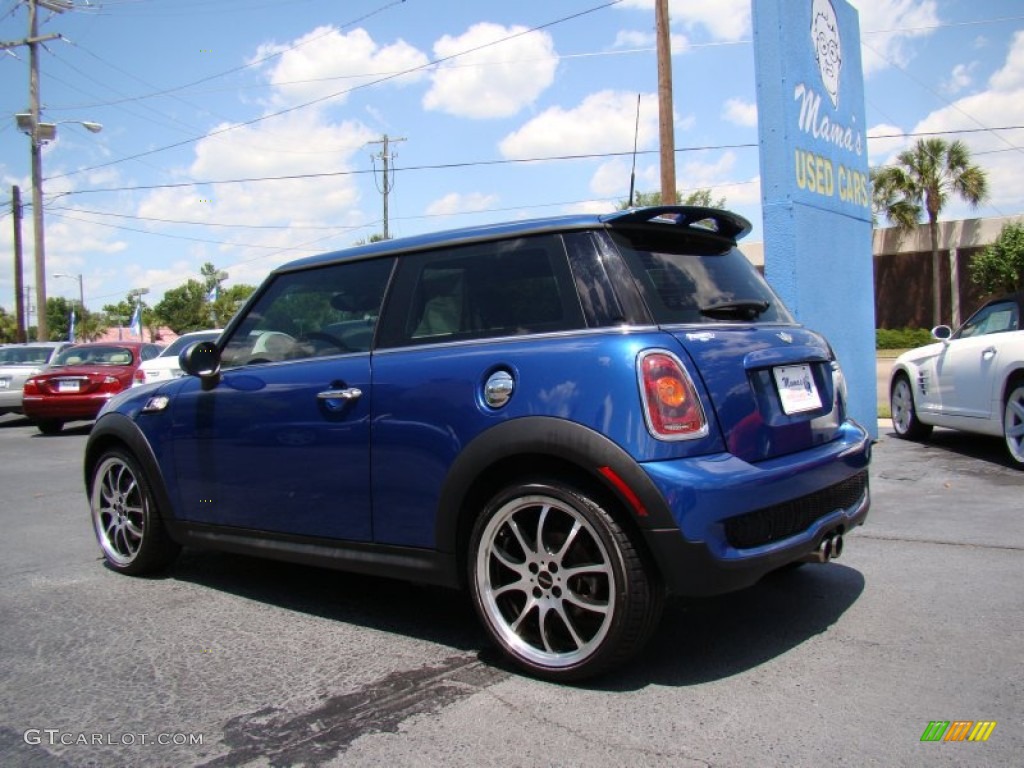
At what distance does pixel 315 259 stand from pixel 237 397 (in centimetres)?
75

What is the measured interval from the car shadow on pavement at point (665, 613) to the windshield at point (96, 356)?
10466 millimetres

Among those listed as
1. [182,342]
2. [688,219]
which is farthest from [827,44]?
[182,342]

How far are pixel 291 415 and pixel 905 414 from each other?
7.15m

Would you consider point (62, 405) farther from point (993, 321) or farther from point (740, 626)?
point (993, 321)

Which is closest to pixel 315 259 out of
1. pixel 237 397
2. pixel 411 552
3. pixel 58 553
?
pixel 237 397

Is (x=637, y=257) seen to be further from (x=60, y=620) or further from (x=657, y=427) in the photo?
(x=60, y=620)

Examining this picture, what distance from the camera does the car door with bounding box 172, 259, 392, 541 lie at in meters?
3.48

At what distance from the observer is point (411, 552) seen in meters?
3.29

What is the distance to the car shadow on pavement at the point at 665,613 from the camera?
3094mm

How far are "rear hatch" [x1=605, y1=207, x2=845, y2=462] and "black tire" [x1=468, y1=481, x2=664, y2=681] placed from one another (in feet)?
1.80

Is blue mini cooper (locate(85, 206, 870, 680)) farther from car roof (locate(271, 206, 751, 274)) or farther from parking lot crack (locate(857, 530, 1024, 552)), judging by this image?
parking lot crack (locate(857, 530, 1024, 552))

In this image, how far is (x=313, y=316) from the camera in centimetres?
388

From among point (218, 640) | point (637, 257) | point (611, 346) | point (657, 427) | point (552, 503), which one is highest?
point (637, 257)

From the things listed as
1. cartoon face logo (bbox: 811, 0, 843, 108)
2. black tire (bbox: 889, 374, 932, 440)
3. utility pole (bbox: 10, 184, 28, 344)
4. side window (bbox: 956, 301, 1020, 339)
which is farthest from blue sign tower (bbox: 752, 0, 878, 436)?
utility pole (bbox: 10, 184, 28, 344)
